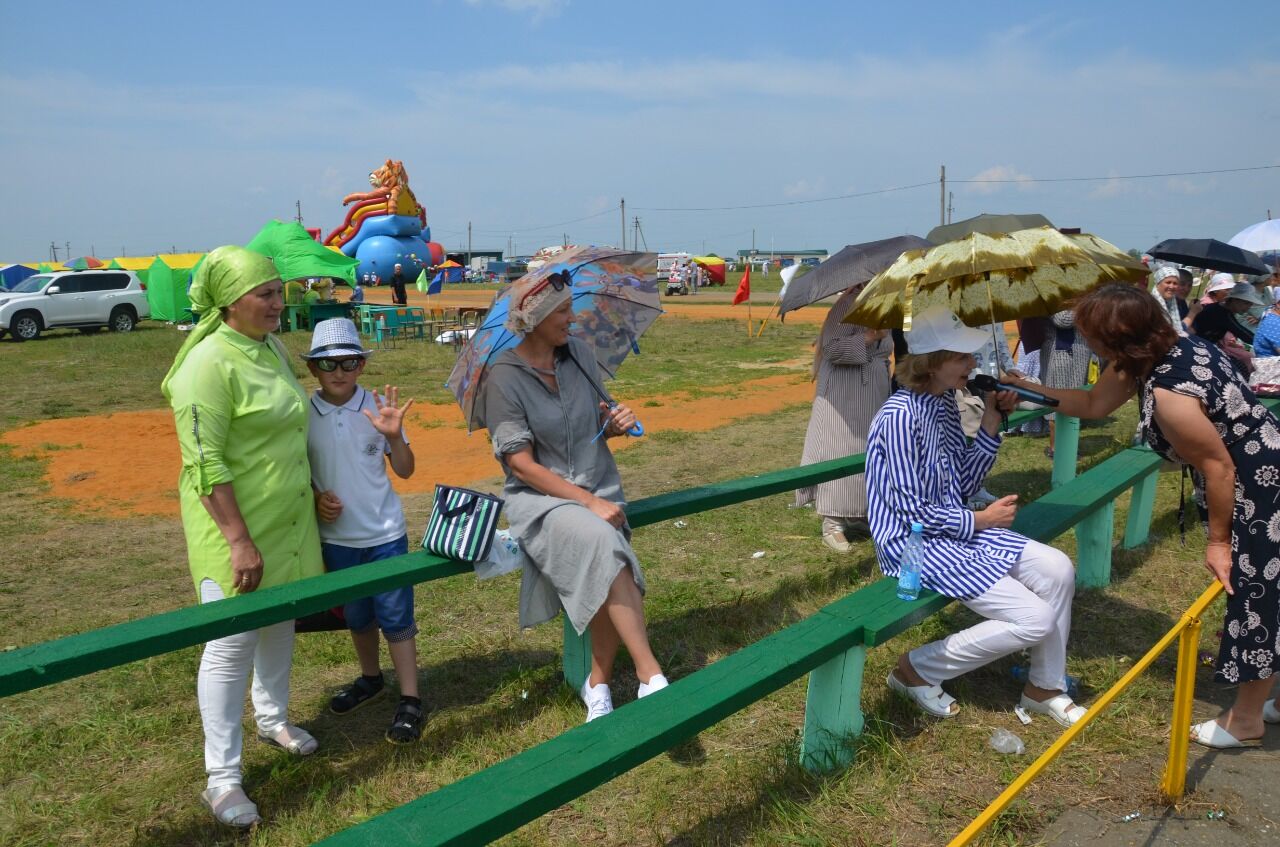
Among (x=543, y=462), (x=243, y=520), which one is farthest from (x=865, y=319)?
(x=243, y=520)

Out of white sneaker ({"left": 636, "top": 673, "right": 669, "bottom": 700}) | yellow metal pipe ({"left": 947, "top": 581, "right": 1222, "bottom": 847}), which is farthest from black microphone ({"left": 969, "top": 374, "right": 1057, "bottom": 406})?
white sneaker ({"left": 636, "top": 673, "right": 669, "bottom": 700})

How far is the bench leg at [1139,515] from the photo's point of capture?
18.1 ft

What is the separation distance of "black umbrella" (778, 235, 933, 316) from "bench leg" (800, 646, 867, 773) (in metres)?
2.73

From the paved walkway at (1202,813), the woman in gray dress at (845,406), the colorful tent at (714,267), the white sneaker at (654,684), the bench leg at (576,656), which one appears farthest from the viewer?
the colorful tent at (714,267)

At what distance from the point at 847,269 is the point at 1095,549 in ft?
6.86

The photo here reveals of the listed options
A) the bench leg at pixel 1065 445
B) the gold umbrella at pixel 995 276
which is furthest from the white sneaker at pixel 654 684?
the bench leg at pixel 1065 445

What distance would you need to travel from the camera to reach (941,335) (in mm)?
3340

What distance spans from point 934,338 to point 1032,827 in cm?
164

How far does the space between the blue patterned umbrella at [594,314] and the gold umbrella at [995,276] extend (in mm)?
961

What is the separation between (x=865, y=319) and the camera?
4.00m

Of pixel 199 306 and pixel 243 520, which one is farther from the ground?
pixel 199 306

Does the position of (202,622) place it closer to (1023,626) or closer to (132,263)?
(1023,626)

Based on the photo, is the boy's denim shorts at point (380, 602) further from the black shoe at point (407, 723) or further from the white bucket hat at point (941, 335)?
the white bucket hat at point (941, 335)

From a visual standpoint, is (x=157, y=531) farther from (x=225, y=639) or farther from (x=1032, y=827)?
(x=1032, y=827)
